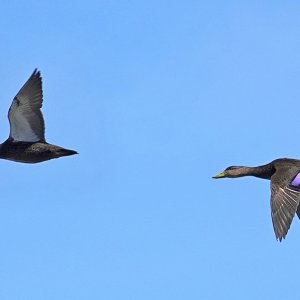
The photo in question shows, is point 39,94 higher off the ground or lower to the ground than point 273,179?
higher

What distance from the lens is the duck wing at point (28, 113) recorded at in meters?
27.5

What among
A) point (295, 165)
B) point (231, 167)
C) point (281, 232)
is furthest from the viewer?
point (231, 167)

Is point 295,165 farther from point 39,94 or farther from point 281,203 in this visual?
point 39,94

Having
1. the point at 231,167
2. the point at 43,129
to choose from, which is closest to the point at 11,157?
the point at 43,129

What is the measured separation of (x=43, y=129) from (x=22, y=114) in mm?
521

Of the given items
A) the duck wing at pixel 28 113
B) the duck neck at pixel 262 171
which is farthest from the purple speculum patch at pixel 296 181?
the duck wing at pixel 28 113

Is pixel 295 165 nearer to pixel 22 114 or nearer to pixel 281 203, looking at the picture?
pixel 281 203

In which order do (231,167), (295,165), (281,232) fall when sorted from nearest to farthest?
(281,232), (295,165), (231,167)

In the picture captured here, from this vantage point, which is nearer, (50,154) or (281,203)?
(281,203)

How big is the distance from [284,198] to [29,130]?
5487mm

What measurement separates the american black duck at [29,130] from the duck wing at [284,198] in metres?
4.07

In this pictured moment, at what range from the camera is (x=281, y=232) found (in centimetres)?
2512

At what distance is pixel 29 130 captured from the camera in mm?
27875

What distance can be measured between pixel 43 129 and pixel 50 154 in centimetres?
64
